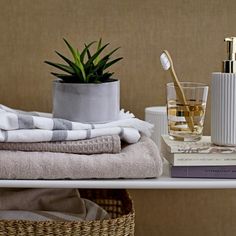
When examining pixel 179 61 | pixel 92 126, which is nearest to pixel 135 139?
pixel 92 126

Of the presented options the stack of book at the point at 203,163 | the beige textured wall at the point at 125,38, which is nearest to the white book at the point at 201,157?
the stack of book at the point at 203,163

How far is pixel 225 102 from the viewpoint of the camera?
938mm

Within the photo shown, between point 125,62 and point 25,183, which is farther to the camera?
point 125,62

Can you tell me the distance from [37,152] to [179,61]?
449 mm

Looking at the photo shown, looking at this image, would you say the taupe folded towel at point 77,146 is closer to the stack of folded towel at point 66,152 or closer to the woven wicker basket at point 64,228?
the stack of folded towel at point 66,152

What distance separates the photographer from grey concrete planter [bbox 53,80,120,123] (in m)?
0.96

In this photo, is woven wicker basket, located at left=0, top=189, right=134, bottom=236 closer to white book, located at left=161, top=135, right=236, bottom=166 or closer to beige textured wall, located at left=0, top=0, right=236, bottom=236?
white book, located at left=161, top=135, right=236, bottom=166

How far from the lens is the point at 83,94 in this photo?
37.8 inches

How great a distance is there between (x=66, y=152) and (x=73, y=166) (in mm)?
43

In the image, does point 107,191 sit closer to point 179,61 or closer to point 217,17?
point 179,61

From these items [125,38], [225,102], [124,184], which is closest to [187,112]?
[225,102]

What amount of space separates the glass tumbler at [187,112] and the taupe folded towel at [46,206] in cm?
20

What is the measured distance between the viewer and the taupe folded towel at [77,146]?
0.91 meters

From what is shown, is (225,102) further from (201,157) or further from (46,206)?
(46,206)
